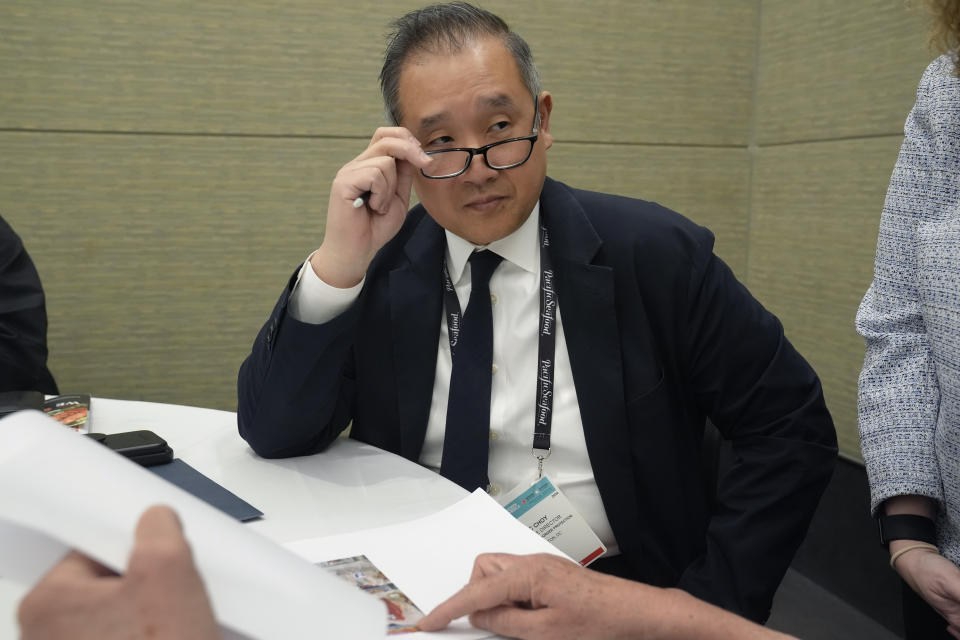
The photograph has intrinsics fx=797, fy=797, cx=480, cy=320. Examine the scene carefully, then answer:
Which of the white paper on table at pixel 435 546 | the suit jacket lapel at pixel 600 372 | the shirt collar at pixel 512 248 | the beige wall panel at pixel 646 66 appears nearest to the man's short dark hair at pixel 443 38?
the shirt collar at pixel 512 248

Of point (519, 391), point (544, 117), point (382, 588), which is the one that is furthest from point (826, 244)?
point (382, 588)

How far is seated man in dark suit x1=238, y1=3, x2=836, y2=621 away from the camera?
4.33 feet

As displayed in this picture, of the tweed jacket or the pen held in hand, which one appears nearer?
the tweed jacket

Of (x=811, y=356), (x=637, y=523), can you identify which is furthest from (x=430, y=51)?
(x=811, y=356)

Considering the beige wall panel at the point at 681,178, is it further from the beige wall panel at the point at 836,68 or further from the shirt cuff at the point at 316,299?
the shirt cuff at the point at 316,299

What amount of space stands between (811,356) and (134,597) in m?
2.47

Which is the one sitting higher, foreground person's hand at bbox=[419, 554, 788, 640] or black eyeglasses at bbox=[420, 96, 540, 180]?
black eyeglasses at bbox=[420, 96, 540, 180]

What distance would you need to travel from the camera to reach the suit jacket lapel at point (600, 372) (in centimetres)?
135

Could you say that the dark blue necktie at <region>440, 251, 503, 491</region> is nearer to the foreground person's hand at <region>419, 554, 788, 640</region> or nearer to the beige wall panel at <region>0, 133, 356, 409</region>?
the foreground person's hand at <region>419, 554, 788, 640</region>

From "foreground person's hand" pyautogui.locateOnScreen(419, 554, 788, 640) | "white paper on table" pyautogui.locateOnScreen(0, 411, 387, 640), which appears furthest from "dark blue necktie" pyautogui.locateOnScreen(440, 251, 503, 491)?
"white paper on table" pyautogui.locateOnScreen(0, 411, 387, 640)

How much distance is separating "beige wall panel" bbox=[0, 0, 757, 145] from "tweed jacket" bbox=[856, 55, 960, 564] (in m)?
1.58

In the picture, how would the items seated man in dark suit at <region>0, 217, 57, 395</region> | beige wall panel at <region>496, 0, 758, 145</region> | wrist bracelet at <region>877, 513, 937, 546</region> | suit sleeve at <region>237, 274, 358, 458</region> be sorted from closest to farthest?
1. wrist bracelet at <region>877, 513, 937, 546</region>
2. suit sleeve at <region>237, 274, 358, 458</region>
3. seated man in dark suit at <region>0, 217, 57, 395</region>
4. beige wall panel at <region>496, 0, 758, 145</region>

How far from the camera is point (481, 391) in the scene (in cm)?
134

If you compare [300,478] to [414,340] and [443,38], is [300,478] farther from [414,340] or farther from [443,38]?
[443,38]
